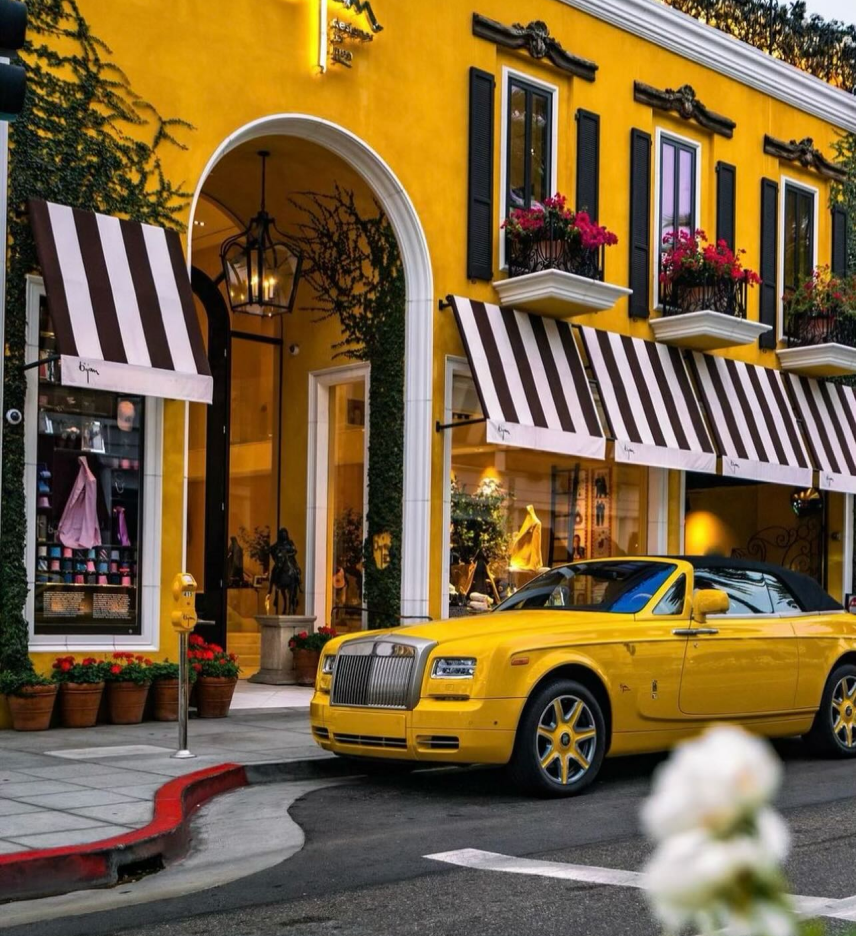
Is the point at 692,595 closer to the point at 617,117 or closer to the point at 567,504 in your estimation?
the point at 567,504

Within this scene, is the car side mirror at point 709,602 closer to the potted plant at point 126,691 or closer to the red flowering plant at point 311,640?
the potted plant at point 126,691

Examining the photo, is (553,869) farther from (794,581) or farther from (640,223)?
(640,223)

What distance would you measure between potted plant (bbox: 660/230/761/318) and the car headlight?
10851 millimetres

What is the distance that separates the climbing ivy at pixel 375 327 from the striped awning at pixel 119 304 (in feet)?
11.3

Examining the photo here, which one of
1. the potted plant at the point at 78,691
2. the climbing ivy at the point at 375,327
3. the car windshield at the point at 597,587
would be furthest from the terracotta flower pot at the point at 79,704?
the climbing ivy at the point at 375,327

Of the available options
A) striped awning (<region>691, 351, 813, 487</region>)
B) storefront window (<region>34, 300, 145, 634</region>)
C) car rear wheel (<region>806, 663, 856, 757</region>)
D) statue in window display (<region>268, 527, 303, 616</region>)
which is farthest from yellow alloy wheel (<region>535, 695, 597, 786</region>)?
striped awning (<region>691, 351, 813, 487</region>)

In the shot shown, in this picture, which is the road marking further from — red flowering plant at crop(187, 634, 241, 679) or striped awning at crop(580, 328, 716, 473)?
striped awning at crop(580, 328, 716, 473)

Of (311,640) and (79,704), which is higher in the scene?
(311,640)

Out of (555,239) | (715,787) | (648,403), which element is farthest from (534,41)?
(715,787)

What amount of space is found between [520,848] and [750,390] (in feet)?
46.0

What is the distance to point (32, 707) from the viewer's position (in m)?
11.5

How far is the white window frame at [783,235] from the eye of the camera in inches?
839

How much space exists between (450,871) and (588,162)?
1343 cm

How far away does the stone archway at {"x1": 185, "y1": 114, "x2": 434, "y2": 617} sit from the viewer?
1577cm
